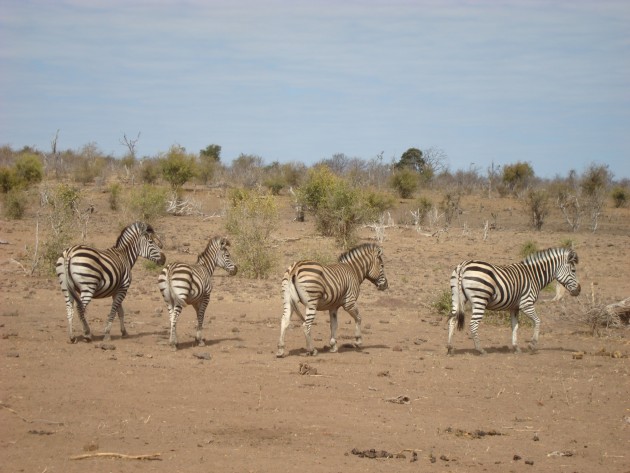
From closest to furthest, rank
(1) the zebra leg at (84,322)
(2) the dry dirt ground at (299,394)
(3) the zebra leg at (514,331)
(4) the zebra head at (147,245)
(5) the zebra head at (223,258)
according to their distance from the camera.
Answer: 1. (2) the dry dirt ground at (299,394)
2. (1) the zebra leg at (84,322)
3. (3) the zebra leg at (514,331)
4. (5) the zebra head at (223,258)
5. (4) the zebra head at (147,245)

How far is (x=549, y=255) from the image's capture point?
14.6m

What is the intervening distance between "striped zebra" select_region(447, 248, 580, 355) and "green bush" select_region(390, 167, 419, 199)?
39298 mm

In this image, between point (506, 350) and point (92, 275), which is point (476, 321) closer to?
point (506, 350)

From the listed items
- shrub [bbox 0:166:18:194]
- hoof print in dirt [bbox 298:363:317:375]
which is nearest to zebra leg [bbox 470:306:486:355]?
hoof print in dirt [bbox 298:363:317:375]

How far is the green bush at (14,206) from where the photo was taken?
35.2m

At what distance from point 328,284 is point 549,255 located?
4.34 m

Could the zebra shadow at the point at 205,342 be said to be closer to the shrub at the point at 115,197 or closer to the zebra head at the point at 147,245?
the zebra head at the point at 147,245

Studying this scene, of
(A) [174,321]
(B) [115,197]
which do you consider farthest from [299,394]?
(B) [115,197]

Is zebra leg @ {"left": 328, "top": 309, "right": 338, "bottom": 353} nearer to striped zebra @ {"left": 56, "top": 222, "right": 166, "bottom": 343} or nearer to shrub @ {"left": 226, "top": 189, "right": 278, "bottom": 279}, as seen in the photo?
striped zebra @ {"left": 56, "top": 222, "right": 166, "bottom": 343}

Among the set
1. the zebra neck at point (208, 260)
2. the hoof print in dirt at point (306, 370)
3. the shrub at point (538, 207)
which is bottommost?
the hoof print in dirt at point (306, 370)

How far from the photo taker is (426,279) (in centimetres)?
2342

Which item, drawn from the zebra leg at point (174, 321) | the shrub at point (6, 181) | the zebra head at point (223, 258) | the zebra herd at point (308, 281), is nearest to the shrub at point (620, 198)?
the shrub at point (6, 181)

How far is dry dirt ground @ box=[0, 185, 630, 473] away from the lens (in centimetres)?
808

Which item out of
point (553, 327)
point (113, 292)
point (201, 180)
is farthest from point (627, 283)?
point (201, 180)
